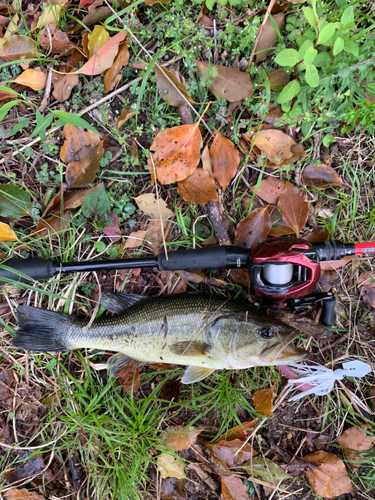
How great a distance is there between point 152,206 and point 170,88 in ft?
3.13

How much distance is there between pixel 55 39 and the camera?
9.12ft

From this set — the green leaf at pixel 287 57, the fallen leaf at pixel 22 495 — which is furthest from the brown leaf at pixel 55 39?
the fallen leaf at pixel 22 495

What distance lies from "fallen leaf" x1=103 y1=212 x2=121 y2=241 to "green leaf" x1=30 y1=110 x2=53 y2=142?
2.53 feet

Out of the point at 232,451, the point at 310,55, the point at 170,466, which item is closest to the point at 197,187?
the point at 310,55

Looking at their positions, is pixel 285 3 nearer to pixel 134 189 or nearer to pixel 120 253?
pixel 134 189

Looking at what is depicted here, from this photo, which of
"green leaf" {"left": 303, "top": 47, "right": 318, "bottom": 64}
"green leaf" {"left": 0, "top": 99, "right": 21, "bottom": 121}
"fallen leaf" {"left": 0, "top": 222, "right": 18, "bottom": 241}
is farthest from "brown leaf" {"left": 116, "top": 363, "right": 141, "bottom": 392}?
"green leaf" {"left": 303, "top": 47, "right": 318, "bottom": 64}

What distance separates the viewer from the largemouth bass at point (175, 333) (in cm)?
255

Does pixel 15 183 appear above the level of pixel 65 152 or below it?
below

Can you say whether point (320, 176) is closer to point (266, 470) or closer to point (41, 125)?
point (41, 125)

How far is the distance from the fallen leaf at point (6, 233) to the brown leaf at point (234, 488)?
2617 millimetres

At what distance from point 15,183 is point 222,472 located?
2981 mm

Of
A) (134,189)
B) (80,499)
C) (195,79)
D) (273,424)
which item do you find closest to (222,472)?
(273,424)

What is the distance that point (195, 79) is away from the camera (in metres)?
2.81

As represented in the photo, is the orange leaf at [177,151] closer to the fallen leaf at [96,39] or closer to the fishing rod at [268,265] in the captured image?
the fishing rod at [268,265]
